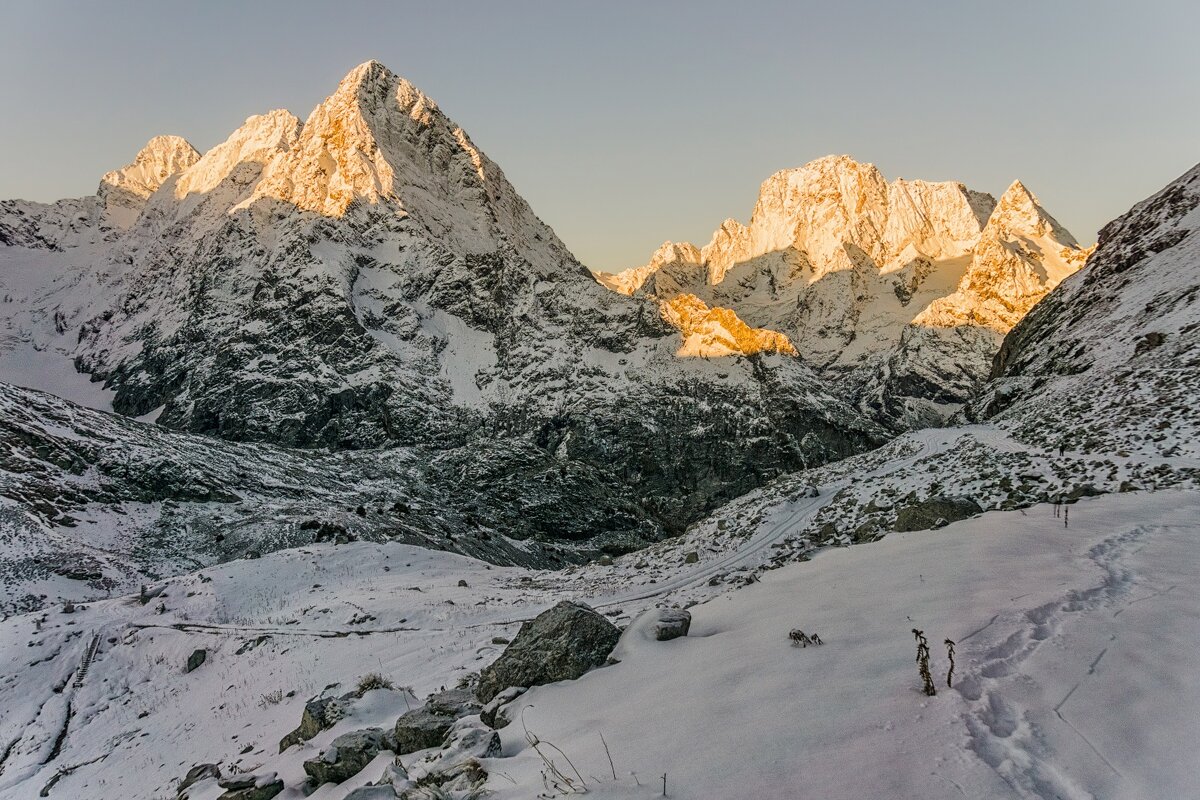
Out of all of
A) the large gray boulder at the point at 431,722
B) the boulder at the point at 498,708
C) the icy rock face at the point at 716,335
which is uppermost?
the icy rock face at the point at 716,335

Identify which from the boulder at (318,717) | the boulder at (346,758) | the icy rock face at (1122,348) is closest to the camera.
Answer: the boulder at (346,758)

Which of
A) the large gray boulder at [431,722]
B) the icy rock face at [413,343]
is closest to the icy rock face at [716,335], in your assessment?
the icy rock face at [413,343]

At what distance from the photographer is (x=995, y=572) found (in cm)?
809

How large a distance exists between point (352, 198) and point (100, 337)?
6753 centimetres

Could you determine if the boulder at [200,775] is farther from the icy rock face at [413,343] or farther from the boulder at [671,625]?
the icy rock face at [413,343]

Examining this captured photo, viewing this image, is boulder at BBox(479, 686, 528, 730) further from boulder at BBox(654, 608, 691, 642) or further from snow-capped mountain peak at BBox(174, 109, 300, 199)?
snow-capped mountain peak at BBox(174, 109, 300, 199)

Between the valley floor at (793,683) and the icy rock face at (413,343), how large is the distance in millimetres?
52667

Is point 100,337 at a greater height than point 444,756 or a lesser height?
greater

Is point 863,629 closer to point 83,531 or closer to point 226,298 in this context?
point 83,531

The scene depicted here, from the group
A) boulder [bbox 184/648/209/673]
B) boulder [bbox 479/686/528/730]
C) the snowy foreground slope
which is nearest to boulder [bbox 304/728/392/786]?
the snowy foreground slope

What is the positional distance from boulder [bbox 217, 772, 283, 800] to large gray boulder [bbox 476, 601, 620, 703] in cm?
262

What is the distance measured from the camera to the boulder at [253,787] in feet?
24.9

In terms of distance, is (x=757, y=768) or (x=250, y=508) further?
(x=250, y=508)

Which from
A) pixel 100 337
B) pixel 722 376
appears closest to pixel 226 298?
pixel 100 337
